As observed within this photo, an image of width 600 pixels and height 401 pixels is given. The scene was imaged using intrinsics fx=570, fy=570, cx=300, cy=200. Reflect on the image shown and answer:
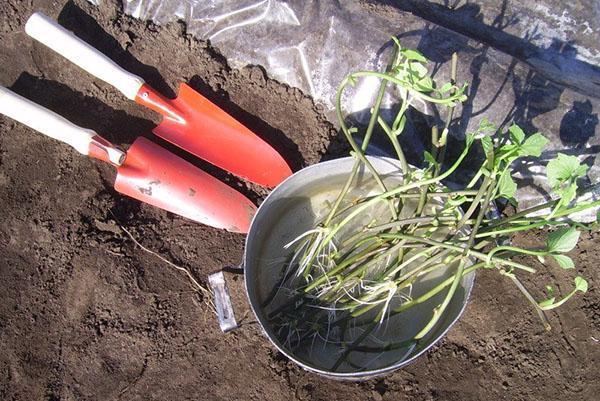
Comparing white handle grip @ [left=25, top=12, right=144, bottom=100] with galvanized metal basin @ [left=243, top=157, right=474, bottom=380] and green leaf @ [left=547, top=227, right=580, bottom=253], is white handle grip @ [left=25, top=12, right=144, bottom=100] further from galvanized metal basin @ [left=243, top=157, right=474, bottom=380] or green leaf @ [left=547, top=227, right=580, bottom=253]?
green leaf @ [left=547, top=227, right=580, bottom=253]

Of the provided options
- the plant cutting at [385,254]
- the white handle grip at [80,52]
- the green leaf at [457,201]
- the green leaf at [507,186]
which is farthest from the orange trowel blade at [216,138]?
the green leaf at [507,186]

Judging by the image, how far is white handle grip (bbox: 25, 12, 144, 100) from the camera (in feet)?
4.70

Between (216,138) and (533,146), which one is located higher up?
(533,146)

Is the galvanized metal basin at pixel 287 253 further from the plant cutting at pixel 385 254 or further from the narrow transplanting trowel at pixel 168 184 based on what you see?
the narrow transplanting trowel at pixel 168 184

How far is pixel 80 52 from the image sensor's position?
1.44 meters

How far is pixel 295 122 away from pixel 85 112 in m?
0.58

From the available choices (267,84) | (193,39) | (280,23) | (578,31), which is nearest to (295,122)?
(267,84)

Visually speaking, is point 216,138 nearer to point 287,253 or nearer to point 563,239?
point 287,253

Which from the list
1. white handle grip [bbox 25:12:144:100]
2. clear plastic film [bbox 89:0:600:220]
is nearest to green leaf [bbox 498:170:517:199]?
clear plastic film [bbox 89:0:600:220]

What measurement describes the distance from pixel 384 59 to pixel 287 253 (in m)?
0.55

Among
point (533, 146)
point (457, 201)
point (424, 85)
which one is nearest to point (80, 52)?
point (424, 85)

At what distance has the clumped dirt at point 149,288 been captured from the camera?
4.66 ft

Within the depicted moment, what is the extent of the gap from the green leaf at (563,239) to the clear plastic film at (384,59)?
49 cm

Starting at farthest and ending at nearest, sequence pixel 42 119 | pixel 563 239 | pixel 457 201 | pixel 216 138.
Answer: pixel 216 138, pixel 42 119, pixel 457 201, pixel 563 239
